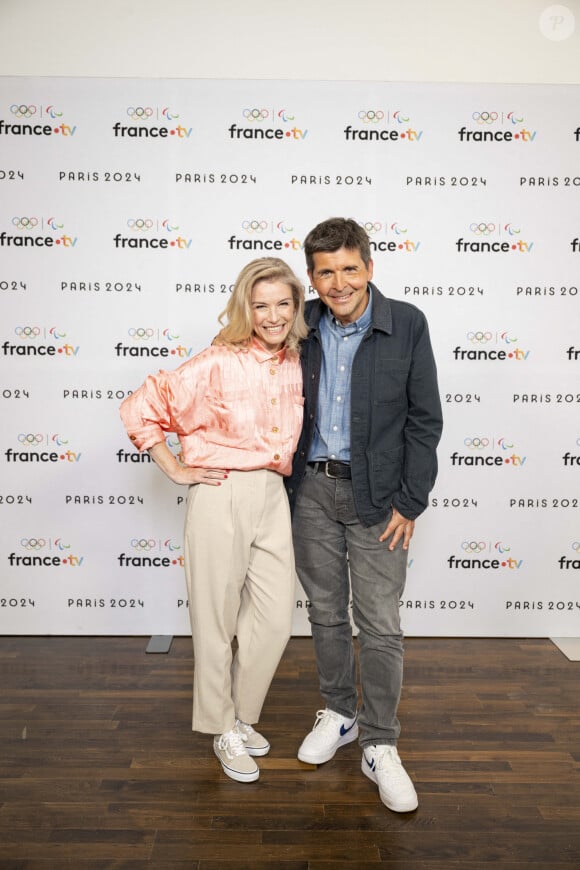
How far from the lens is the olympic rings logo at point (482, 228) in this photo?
10.7 ft

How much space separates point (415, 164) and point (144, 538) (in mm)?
2083

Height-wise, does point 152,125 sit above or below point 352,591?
above

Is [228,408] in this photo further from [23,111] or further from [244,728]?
[23,111]

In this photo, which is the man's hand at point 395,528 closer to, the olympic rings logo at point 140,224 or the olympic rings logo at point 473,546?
the olympic rings logo at point 473,546

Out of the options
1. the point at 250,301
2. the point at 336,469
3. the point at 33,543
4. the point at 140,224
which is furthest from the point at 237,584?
the point at 140,224

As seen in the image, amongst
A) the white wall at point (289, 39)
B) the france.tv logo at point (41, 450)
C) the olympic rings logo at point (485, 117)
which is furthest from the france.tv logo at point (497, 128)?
the france.tv logo at point (41, 450)

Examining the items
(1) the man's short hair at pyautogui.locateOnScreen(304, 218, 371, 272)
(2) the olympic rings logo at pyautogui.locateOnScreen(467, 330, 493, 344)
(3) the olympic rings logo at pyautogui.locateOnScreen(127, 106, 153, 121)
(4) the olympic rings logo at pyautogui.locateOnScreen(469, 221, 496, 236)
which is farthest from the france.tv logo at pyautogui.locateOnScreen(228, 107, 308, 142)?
(1) the man's short hair at pyautogui.locateOnScreen(304, 218, 371, 272)

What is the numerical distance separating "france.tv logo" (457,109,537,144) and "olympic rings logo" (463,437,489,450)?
1.32m

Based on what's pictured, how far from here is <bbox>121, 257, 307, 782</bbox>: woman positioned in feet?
7.24

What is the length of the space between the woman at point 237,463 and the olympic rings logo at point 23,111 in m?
1.68

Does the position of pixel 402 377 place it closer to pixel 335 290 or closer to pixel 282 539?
pixel 335 290

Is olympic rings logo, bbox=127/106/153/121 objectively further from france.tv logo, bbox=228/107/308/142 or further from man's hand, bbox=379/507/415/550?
man's hand, bbox=379/507/415/550

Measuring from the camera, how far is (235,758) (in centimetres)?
231

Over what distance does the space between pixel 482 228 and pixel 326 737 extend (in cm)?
222
